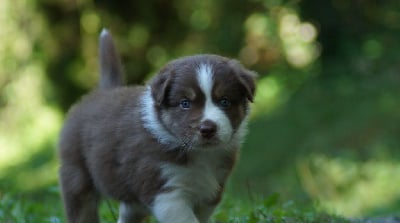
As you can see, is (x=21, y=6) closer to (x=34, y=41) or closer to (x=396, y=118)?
(x=34, y=41)

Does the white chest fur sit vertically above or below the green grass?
above

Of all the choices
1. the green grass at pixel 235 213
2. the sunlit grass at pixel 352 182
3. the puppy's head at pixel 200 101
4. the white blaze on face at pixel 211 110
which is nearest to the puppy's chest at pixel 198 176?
the puppy's head at pixel 200 101

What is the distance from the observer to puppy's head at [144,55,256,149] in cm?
529

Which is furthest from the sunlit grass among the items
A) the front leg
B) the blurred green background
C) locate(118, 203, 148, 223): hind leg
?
the front leg

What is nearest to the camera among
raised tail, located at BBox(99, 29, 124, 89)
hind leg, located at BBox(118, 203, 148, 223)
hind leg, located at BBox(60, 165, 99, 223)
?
hind leg, located at BBox(118, 203, 148, 223)

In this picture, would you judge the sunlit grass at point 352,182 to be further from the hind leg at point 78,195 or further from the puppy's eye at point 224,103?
the puppy's eye at point 224,103

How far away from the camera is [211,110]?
527 centimetres

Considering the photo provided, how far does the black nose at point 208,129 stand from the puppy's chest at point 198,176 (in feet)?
1.32

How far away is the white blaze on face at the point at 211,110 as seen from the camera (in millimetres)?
5246

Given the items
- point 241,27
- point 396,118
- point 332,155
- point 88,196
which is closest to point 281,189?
point 332,155

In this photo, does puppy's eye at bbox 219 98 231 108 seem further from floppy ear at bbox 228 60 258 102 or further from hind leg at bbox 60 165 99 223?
hind leg at bbox 60 165 99 223

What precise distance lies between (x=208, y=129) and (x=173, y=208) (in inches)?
22.4

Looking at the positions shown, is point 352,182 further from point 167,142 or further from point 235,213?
point 167,142

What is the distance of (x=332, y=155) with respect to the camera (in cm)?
1184
